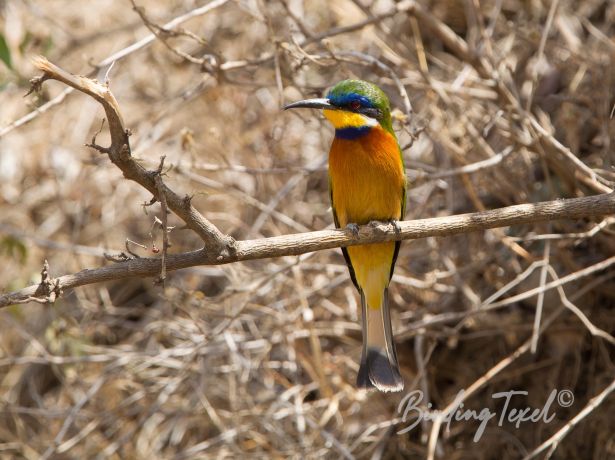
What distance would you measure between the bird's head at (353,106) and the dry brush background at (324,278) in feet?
0.34

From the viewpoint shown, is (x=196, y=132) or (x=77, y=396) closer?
(x=77, y=396)

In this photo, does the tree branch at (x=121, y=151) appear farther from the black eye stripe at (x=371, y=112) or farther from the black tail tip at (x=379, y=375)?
the black eye stripe at (x=371, y=112)

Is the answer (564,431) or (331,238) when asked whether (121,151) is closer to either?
(331,238)

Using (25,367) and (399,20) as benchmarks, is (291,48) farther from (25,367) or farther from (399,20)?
(25,367)

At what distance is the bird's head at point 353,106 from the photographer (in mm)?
2838

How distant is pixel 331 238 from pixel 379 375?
834mm

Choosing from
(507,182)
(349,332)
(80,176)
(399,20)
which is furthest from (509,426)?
(80,176)

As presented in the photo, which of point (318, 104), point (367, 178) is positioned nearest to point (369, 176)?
point (367, 178)

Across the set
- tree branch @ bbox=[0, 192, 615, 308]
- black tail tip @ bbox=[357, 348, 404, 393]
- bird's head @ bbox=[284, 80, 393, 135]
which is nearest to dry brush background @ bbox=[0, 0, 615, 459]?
bird's head @ bbox=[284, 80, 393, 135]

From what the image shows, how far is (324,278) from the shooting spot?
371 centimetres

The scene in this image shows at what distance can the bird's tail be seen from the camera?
107 inches

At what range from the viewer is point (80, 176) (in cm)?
443

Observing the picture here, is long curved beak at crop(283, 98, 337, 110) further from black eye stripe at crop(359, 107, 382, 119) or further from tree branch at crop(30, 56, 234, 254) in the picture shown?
tree branch at crop(30, 56, 234, 254)

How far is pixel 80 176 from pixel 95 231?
0.35 metres
